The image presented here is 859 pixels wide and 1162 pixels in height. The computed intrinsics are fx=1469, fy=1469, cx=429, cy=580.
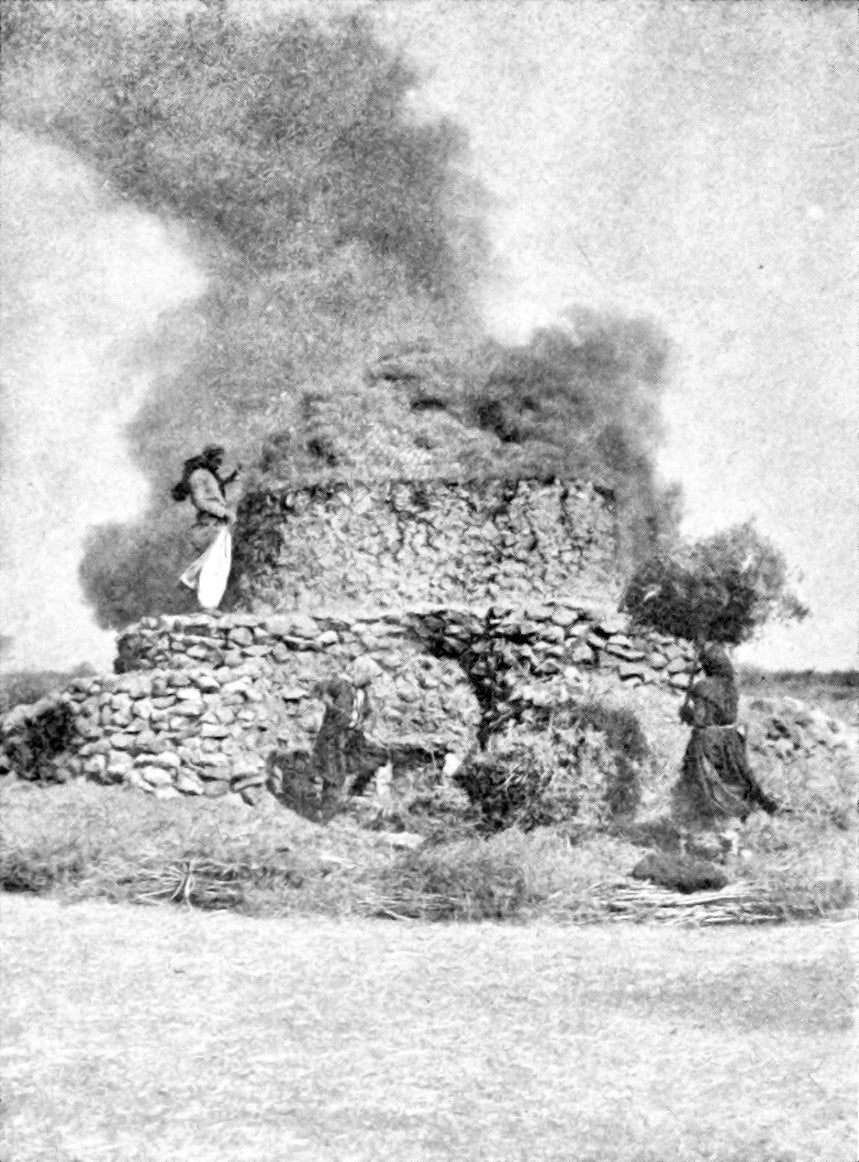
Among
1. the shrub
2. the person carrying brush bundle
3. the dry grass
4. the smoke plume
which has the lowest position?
the dry grass

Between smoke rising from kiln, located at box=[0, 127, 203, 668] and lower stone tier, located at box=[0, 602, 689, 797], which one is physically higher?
smoke rising from kiln, located at box=[0, 127, 203, 668]

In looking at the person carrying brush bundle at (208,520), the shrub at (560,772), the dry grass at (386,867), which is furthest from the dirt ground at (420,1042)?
the person carrying brush bundle at (208,520)

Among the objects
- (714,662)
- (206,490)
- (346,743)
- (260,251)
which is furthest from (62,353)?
(714,662)

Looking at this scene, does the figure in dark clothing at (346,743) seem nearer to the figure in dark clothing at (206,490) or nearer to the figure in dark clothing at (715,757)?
the figure in dark clothing at (206,490)

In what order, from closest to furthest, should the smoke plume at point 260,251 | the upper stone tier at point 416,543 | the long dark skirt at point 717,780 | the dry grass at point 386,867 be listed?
the dry grass at point 386,867 → the long dark skirt at point 717,780 → the smoke plume at point 260,251 → the upper stone tier at point 416,543

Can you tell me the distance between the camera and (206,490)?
605 centimetres

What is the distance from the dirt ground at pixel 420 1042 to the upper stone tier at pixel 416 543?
1617 mm

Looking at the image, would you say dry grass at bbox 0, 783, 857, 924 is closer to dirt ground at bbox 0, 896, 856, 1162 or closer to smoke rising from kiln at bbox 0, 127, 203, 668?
dirt ground at bbox 0, 896, 856, 1162

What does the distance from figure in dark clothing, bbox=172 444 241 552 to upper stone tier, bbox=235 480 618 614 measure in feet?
0.49

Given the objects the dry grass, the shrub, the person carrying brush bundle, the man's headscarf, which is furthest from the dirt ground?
the person carrying brush bundle

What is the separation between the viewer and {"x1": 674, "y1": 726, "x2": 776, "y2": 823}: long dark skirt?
5637 mm

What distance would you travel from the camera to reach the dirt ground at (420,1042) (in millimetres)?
4102

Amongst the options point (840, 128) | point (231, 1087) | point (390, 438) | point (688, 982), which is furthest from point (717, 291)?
point (231, 1087)

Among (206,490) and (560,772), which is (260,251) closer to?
(206,490)
